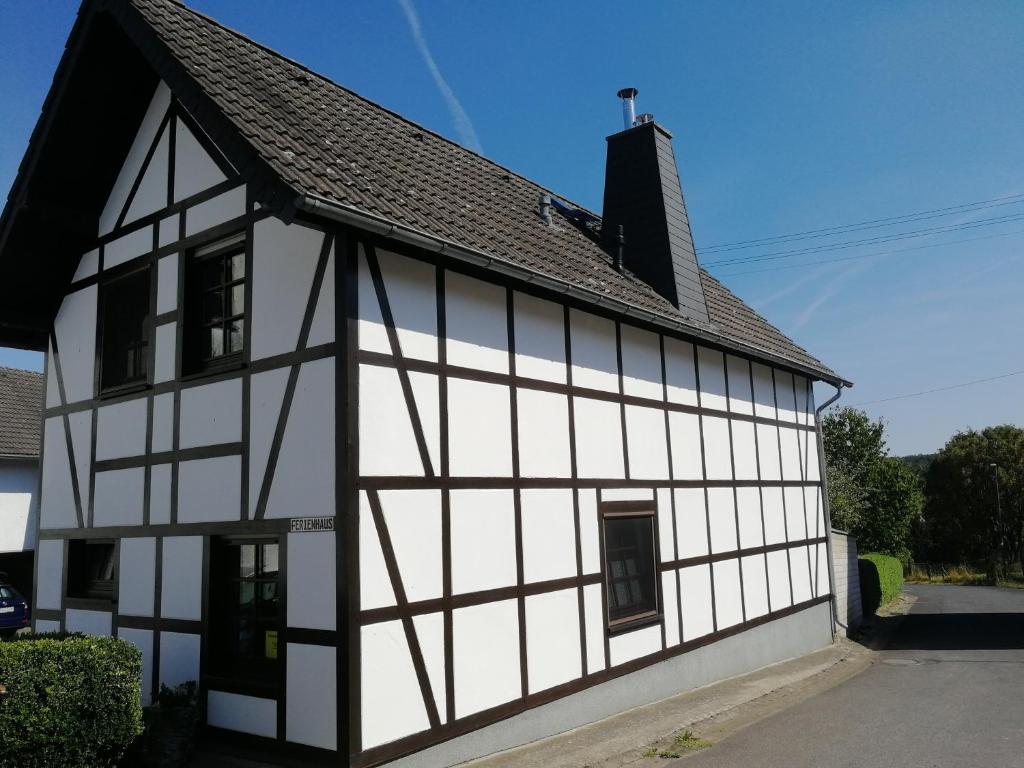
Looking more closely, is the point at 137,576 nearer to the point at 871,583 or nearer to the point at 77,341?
the point at 77,341

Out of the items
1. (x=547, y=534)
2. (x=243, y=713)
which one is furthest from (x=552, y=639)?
(x=243, y=713)

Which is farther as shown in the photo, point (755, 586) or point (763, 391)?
point (763, 391)

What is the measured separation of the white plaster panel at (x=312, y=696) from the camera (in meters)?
6.06

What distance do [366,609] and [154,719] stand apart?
6.92 feet

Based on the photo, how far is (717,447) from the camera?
11.6 metres

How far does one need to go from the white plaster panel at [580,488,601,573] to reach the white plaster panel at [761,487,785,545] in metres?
4.92

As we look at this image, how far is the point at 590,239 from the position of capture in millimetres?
12188

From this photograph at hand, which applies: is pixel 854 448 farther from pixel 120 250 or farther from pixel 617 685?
pixel 120 250

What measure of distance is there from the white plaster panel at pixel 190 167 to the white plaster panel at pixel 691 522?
6.60 meters

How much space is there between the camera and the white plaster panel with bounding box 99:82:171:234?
8.69 m

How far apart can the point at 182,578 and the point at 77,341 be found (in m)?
3.58

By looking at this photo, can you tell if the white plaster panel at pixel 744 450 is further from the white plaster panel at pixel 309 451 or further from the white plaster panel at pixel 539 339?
the white plaster panel at pixel 309 451

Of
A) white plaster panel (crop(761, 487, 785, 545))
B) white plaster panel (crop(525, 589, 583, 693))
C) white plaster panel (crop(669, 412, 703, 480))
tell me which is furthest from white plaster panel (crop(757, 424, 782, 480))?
white plaster panel (crop(525, 589, 583, 693))

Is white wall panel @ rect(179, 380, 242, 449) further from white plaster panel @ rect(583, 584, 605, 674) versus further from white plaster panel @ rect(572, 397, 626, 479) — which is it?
white plaster panel @ rect(583, 584, 605, 674)
